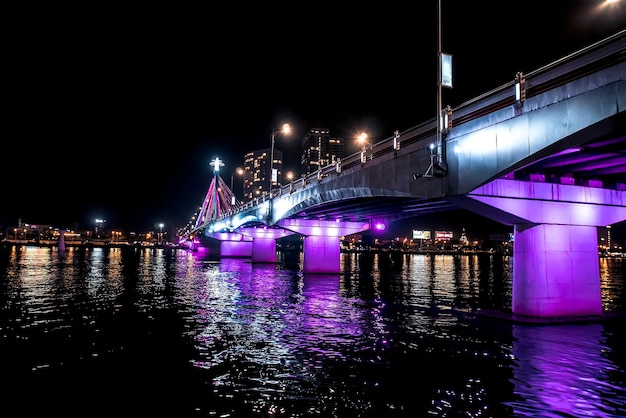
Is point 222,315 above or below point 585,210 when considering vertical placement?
below

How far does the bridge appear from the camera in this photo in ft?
40.3

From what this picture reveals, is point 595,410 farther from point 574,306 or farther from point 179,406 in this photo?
point 574,306

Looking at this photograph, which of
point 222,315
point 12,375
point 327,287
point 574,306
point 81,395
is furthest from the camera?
point 327,287

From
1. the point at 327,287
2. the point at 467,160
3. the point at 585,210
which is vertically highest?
the point at 467,160

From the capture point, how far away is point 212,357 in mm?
12039

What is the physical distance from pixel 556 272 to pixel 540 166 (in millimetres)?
4150

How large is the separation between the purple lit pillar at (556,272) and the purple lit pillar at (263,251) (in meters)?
56.7

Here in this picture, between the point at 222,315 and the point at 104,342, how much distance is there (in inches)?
243

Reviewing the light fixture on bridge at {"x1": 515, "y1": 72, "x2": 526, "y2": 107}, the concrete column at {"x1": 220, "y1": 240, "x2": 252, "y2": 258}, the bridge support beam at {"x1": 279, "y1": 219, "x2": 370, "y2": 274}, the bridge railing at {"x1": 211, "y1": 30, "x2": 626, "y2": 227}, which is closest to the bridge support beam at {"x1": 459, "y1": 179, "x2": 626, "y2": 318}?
the bridge railing at {"x1": 211, "y1": 30, "x2": 626, "y2": 227}

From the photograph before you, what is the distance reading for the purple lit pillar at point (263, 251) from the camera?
73.2 m

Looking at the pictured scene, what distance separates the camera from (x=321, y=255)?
4888 centimetres

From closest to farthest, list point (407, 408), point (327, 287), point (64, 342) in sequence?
point (407, 408)
point (64, 342)
point (327, 287)

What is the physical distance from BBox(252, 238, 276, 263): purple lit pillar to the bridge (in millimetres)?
49765

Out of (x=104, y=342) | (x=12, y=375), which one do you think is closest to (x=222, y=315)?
(x=104, y=342)
